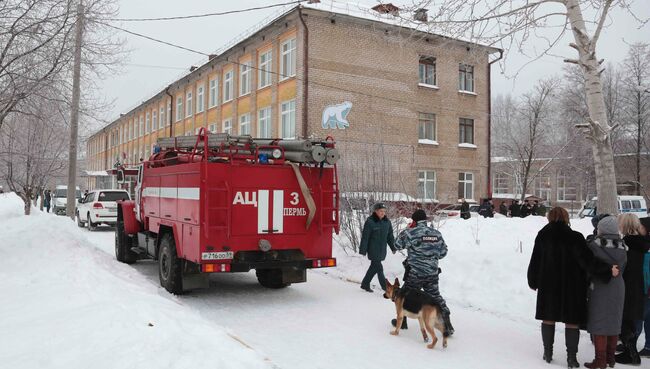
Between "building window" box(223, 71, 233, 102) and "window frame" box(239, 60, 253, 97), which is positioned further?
"building window" box(223, 71, 233, 102)

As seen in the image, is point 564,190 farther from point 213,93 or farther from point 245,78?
point 245,78

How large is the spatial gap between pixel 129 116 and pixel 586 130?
6299 cm

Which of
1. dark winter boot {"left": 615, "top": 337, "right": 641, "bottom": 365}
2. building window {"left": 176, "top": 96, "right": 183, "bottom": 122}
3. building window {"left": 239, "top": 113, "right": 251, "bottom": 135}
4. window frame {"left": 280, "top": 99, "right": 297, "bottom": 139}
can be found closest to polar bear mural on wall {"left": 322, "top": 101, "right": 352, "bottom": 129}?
window frame {"left": 280, "top": 99, "right": 297, "bottom": 139}

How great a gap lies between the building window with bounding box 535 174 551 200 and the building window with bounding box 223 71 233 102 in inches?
1742

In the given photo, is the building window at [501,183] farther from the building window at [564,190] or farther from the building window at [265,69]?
the building window at [265,69]

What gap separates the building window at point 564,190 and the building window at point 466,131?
Answer: 30.7m

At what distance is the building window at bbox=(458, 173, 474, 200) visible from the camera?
110 ft

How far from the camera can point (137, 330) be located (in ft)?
18.8

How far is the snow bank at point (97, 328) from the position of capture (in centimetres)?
497

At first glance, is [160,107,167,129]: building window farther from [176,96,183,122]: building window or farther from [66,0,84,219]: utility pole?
[66,0,84,219]: utility pole

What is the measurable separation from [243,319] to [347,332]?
167 cm

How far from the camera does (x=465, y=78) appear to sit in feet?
112

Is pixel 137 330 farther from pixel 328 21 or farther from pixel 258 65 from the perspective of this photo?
pixel 258 65

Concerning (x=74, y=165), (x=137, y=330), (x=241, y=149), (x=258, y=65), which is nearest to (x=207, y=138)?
(x=241, y=149)
